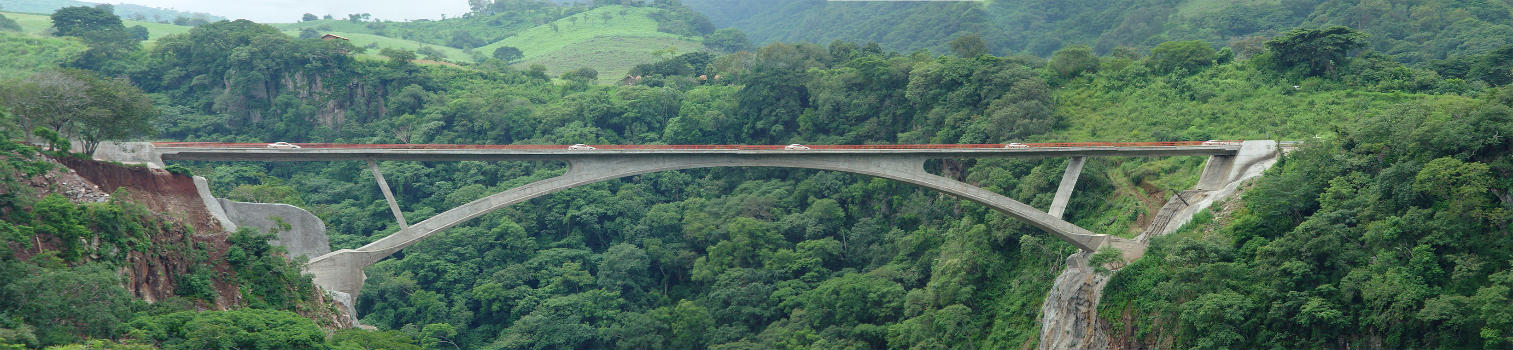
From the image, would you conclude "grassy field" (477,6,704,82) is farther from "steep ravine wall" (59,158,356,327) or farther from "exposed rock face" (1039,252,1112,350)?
"exposed rock face" (1039,252,1112,350)

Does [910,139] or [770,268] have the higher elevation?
[910,139]

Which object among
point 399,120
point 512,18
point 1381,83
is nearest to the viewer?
point 1381,83

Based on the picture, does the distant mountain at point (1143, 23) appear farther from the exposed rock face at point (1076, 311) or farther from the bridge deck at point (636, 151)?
the exposed rock face at point (1076, 311)

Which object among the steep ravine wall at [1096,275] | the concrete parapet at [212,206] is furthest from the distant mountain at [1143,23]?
the concrete parapet at [212,206]

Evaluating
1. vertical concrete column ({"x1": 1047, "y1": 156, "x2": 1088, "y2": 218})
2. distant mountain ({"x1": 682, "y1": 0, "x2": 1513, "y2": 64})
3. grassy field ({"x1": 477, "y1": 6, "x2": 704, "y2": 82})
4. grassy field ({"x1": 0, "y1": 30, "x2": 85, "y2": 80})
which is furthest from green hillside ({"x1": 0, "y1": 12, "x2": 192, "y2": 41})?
vertical concrete column ({"x1": 1047, "y1": 156, "x2": 1088, "y2": 218})

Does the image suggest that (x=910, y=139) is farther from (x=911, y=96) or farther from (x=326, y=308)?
(x=326, y=308)

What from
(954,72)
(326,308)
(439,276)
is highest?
(954,72)

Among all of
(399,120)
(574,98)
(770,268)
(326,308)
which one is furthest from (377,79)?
(326,308)
